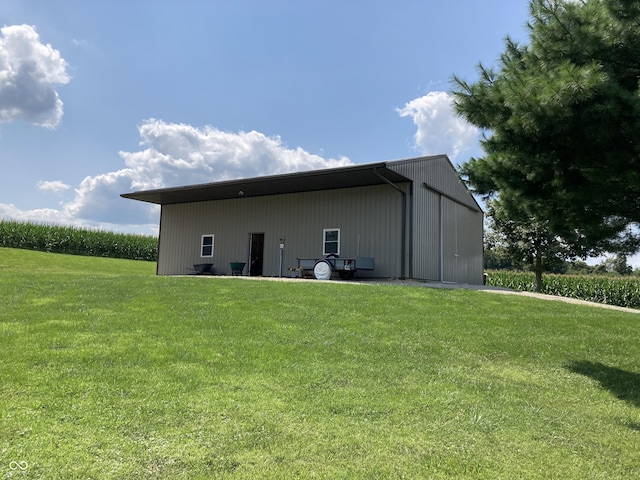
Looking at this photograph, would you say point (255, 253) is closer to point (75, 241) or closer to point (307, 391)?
point (307, 391)

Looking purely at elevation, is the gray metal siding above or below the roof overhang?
below

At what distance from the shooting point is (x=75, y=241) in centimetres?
3058

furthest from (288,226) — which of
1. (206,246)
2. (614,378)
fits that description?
(614,378)

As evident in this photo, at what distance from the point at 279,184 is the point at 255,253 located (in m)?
3.84

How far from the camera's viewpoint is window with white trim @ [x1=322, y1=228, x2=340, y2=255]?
50.1 ft

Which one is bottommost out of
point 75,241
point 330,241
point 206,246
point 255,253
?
point 255,253

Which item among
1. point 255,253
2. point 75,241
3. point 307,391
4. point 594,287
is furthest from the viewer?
point 75,241

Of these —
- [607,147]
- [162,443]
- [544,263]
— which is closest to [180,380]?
[162,443]

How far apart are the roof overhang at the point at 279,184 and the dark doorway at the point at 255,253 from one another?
1.77m

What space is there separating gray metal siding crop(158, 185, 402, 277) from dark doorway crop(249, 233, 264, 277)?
24 cm

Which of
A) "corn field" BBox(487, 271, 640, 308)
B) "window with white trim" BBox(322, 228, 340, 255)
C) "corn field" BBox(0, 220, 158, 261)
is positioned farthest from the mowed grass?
"corn field" BBox(0, 220, 158, 261)

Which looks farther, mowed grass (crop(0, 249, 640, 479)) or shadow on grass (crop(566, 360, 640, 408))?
shadow on grass (crop(566, 360, 640, 408))

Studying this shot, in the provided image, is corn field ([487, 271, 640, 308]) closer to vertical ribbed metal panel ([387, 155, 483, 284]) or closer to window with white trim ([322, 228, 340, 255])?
vertical ribbed metal panel ([387, 155, 483, 284])

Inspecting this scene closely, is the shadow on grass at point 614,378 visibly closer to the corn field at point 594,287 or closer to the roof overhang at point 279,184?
the roof overhang at point 279,184
